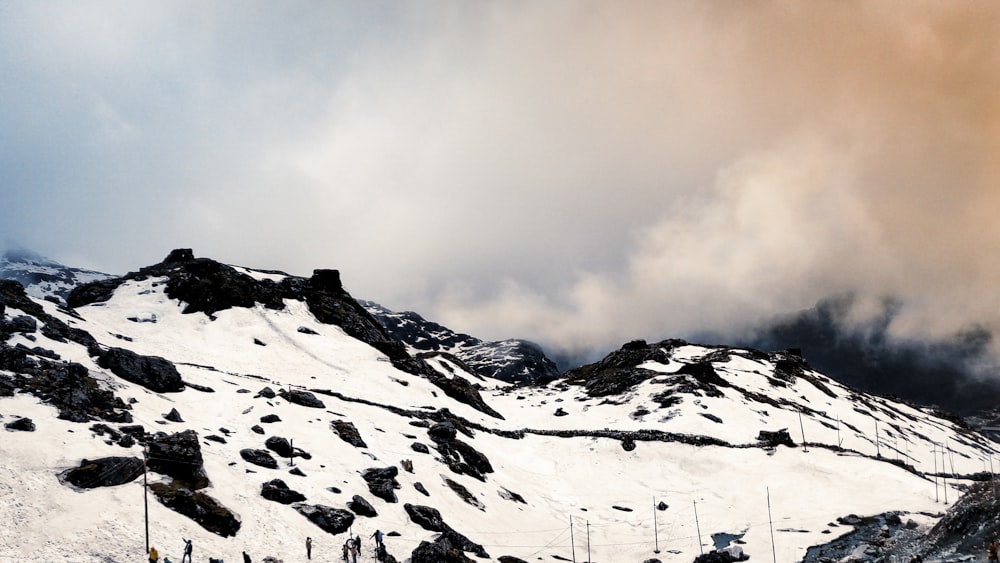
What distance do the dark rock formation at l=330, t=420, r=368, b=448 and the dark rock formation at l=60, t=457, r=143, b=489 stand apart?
2322 cm

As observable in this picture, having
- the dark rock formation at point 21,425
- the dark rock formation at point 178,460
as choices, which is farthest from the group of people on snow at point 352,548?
the dark rock formation at point 21,425

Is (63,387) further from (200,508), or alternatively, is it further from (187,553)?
(187,553)

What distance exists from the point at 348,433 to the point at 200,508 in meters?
23.9

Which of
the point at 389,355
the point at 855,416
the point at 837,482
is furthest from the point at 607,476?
the point at 855,416

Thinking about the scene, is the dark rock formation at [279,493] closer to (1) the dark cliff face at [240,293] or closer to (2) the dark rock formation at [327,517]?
(2) the dark rock formation at [327,517]

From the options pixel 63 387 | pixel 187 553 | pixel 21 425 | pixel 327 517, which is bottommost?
pixel 187 553

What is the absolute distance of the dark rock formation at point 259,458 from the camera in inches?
1854

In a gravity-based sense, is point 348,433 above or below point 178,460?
above

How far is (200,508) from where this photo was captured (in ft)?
121

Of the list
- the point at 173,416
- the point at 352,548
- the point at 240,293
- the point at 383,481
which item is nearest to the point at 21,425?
the point at 173,416

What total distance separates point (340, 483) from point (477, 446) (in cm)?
3151

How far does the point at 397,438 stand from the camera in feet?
218

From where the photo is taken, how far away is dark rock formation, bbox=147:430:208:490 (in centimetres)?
3925

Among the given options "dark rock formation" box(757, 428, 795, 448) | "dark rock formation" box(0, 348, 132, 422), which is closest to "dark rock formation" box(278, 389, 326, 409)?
"dark rock formation" box(0, 348, 132, 422)
